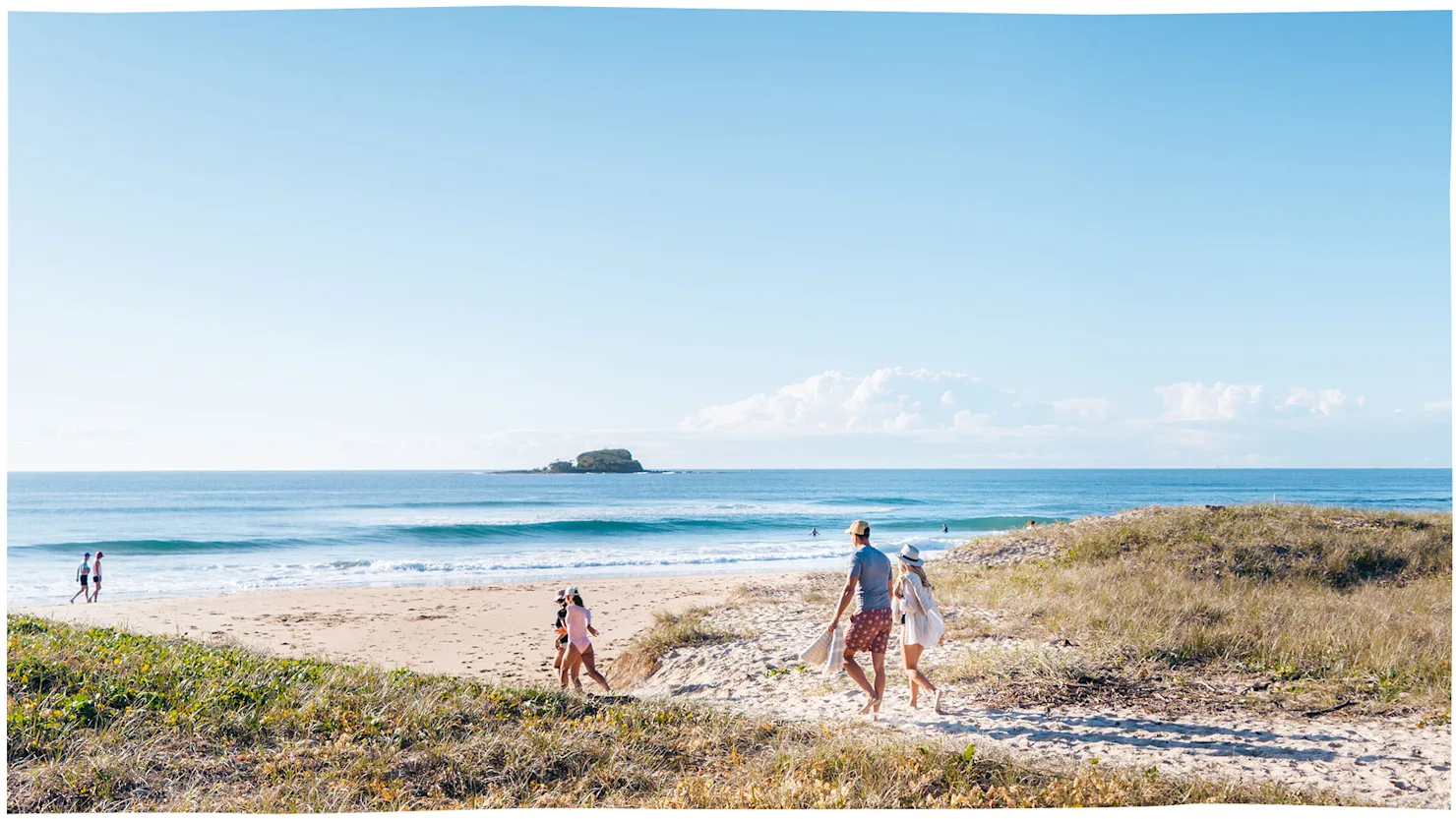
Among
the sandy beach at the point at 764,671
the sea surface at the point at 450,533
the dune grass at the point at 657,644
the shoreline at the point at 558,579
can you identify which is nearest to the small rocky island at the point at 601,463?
the sea surface at the point at 450,533

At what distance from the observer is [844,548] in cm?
3058

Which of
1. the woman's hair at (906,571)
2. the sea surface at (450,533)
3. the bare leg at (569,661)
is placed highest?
the woman's hair at (906,571)

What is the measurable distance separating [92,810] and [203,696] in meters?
1.06

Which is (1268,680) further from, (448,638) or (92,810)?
(448,638)

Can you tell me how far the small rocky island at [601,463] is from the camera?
413 ft

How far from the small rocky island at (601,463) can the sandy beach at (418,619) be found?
107 m

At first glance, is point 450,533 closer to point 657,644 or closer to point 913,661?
point 657,644

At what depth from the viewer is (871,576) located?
5934 mm

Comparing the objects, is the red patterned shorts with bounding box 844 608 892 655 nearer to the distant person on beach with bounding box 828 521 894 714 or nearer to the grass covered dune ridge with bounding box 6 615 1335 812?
the distant person on beach with bounding box 828 521 894 714

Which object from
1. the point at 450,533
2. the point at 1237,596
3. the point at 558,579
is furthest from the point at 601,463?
the point at 1237,596

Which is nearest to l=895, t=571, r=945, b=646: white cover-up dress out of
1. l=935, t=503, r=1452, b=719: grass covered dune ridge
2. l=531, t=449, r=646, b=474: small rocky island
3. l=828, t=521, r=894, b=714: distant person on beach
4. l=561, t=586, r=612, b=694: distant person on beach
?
l=828, t=521, r=894, b=714: distant person on beach

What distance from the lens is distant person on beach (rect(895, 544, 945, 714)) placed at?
20.2 ft

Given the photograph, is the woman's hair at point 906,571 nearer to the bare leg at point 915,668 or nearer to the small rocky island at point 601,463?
the bare leg at point 915,668

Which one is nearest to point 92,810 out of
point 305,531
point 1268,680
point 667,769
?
point 667,769
